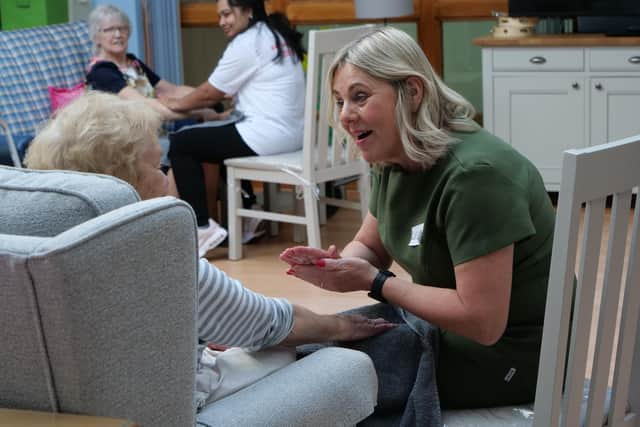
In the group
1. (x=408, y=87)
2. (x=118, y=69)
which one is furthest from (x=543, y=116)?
(x=408, y=87)

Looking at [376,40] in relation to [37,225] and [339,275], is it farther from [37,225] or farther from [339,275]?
[37,225]

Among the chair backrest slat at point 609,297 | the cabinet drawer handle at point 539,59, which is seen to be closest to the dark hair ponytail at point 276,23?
the cabinet drawer handle at point 539,59

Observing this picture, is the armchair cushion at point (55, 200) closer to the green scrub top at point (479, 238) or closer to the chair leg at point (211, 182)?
the green scrub top at point (479, 238)

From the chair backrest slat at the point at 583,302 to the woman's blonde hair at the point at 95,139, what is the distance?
2.38 feet

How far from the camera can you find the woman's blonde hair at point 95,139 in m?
1.70

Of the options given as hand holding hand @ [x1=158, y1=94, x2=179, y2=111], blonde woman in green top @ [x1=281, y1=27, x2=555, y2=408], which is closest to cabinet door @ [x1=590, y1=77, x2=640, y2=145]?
hand holding hand @ [x1=158, y1=94, x2=179, y2=111]

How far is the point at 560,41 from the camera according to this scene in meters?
4.99

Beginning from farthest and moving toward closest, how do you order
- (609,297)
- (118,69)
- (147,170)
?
(118,69) → (147,170) → (609,297)

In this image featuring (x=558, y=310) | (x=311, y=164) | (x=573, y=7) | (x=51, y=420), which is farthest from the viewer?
(x=573, y=7)

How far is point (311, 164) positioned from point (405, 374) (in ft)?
8.26

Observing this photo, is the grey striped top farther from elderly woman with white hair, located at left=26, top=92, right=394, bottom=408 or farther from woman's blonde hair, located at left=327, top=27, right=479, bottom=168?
woman's blonde hair, located at left=327, top=27, right=479, bottom=168

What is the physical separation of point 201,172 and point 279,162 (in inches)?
16.6

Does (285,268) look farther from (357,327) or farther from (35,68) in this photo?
(357,327)

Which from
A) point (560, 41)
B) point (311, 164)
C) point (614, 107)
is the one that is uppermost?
point (560, 41)
